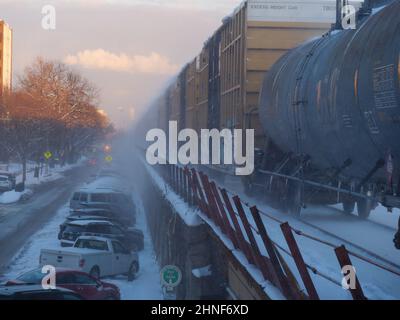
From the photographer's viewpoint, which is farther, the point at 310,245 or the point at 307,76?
the point at 307,76

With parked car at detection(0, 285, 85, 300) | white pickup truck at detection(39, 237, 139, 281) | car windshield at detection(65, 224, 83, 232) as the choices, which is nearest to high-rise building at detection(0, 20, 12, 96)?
car windshield at detection(65, 224, 83, 232)

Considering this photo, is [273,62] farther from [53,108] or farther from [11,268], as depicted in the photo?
[53,108]

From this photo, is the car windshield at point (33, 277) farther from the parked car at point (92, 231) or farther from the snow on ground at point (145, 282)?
the parked car at point (92, 231)

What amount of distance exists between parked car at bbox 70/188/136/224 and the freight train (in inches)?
225

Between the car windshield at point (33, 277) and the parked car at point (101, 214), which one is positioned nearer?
the car windshield at point (33, 277)

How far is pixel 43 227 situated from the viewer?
22.4m

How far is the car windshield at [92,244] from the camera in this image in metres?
14.2


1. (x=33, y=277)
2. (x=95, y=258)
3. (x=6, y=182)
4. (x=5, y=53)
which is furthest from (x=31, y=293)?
(x=5, y=53)

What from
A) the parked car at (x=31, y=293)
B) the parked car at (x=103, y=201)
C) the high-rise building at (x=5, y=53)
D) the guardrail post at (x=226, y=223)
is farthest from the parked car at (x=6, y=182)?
the guardrail post at (x=226, y=223)

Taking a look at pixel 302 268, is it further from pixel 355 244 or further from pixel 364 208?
pixel 364 208

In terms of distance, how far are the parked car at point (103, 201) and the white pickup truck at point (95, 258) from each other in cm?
688
